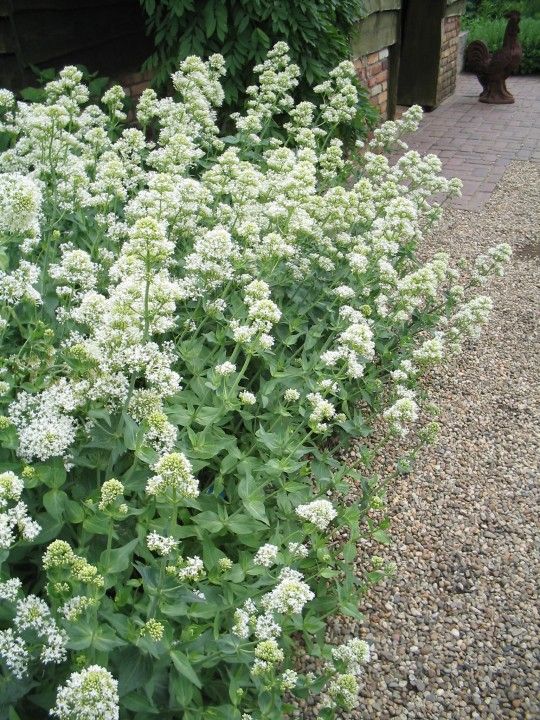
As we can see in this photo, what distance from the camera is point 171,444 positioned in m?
1.89

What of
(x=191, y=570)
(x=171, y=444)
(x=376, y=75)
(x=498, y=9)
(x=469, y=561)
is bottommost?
(x=498, y=9)

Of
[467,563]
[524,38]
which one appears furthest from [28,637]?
[524,38]

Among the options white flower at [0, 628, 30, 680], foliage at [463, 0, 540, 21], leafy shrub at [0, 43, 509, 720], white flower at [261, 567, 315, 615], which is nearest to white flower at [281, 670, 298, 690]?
leafy shrub at [0, 43, 509, 720]

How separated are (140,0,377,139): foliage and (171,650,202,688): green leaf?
4.58m

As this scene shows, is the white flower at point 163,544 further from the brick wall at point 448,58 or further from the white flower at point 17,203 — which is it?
the brick wall at point 448,58

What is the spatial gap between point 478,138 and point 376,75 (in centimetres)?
211

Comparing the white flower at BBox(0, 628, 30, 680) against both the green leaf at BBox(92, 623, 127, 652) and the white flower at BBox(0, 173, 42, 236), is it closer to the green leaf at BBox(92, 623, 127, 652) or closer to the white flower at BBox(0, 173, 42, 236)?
the green leaf at BBox(92, 623, 127, 652)

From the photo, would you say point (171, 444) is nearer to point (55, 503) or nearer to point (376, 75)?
point (55, 503)

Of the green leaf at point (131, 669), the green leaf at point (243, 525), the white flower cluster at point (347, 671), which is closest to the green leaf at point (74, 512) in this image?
the green leaf at point (131, 669)

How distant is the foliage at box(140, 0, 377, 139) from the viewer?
5.28 m

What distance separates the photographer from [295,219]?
307 centimetres

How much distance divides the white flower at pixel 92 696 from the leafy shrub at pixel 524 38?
52.3ft

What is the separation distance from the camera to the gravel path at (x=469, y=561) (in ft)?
8.18

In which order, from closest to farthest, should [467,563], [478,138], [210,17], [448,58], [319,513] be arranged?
[319,513]
[467,563]
[210,17]
[478,138]
[448,58]
